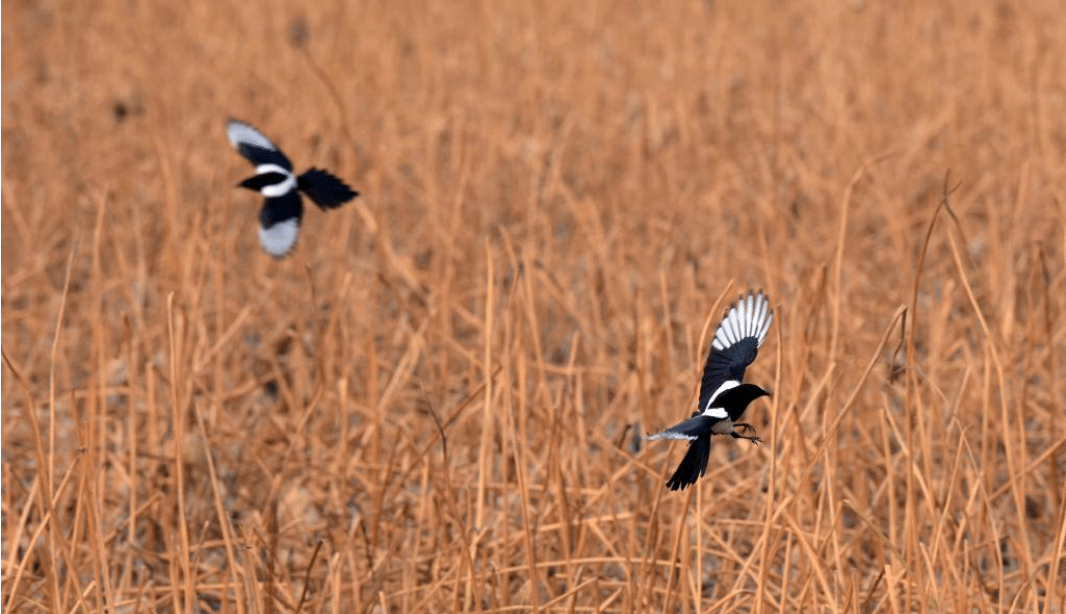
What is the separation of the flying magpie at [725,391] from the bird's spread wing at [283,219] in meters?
0.56

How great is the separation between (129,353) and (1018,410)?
1117 millimetres

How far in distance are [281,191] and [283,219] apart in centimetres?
3

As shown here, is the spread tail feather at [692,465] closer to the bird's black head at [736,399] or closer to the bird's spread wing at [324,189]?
the bird's black head at [736,399]

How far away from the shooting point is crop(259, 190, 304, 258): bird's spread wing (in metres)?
1.56

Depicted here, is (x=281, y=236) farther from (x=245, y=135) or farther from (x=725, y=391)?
(x=725, y=391)

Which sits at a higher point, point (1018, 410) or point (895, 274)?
point (895, 274)

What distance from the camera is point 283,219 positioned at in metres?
1.57

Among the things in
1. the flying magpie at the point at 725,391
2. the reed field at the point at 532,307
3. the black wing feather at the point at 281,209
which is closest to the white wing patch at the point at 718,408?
the flying magpie at the point at 725,391

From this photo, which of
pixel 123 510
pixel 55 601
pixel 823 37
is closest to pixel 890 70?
pixel 823 37

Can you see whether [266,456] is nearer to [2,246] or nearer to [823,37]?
[2,246]

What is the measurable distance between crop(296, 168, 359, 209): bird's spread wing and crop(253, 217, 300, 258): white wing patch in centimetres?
5

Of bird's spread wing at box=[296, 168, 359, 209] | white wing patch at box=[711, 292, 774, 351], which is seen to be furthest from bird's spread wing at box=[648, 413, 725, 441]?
bird's spread wing at box=[296, 168, 359, 209]

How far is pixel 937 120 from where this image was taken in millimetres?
3605

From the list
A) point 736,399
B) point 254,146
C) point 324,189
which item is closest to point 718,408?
point 736,399
